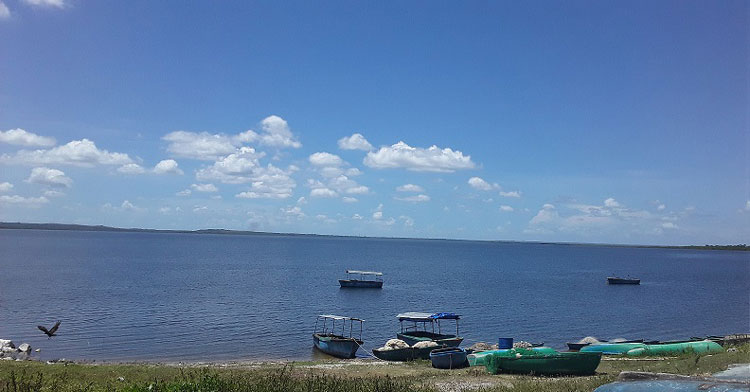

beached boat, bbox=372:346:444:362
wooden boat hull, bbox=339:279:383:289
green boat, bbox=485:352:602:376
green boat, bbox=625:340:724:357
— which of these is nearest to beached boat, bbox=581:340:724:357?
green boat, bbox=625:340:724:357

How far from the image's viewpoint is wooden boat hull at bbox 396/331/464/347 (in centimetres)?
3825

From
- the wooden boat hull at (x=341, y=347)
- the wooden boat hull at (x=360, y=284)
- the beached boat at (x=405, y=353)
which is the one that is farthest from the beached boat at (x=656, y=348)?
the wooden boat hull at (x=360, y=284)

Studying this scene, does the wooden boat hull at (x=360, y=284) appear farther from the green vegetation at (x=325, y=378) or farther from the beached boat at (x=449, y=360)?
the beached boat at (x=449, y=360)

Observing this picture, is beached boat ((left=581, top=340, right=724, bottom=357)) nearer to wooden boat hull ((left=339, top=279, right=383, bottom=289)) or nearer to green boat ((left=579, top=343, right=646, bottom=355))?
green boat ((left=579, top=343, right=646, bottom=355))

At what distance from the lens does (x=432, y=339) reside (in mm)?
40062

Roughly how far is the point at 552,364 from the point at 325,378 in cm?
1608

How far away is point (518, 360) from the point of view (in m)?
25.8

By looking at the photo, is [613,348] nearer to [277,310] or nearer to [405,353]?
[405,353]

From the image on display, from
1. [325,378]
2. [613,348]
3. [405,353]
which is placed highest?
[325,378]

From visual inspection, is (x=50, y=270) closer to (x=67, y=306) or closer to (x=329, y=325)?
(x=67, y=306)

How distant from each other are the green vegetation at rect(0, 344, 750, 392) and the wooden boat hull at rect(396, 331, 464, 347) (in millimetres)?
5790

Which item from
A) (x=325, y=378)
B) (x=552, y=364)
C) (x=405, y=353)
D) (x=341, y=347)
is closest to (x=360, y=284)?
(x=341, y=347)

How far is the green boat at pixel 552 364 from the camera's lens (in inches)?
1006

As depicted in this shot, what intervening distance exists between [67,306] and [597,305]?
63.3 metres
